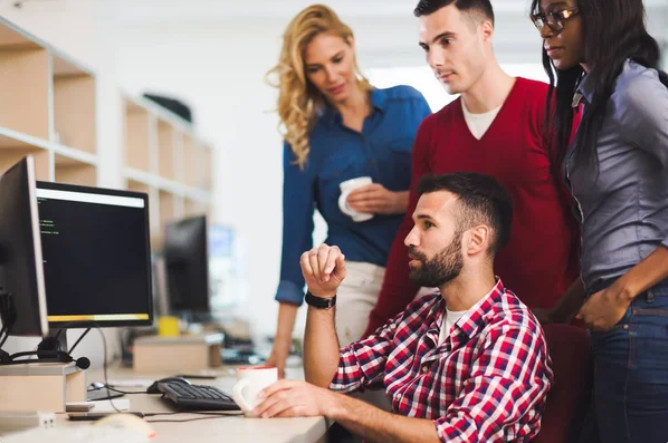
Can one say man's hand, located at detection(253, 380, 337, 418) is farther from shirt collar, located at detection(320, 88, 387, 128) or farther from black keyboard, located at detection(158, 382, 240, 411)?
shirt collar, located at detection(320, 88, 387, 128)

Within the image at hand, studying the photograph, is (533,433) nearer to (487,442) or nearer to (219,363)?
(487,442)

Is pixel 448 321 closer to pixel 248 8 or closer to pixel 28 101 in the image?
pixel 28 101

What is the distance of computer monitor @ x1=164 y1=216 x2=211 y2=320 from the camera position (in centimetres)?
386

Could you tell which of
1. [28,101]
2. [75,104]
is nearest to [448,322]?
[28,101]

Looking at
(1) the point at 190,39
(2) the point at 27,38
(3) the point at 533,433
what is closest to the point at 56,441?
(3) the point at 533,433

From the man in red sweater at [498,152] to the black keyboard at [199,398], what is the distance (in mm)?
514

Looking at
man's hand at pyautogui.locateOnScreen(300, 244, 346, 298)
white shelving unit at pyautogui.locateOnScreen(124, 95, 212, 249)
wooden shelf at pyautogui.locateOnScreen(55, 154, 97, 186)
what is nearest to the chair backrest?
man's hand at pyautogui.locateOnScreen(300, 244, 346, 298)

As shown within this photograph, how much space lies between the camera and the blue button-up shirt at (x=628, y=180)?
1505 millimetres

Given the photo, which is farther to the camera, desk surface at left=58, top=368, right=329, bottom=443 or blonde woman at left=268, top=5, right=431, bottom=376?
blonde woman at left=268, top=5, right=431, bottom=376

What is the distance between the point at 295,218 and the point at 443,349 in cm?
93

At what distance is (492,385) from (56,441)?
2.62 feet

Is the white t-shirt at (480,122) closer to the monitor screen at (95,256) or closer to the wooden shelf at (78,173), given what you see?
the monitor screen at (95,256)

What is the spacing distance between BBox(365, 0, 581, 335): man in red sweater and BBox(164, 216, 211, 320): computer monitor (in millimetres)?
1795

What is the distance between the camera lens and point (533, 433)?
163cm
